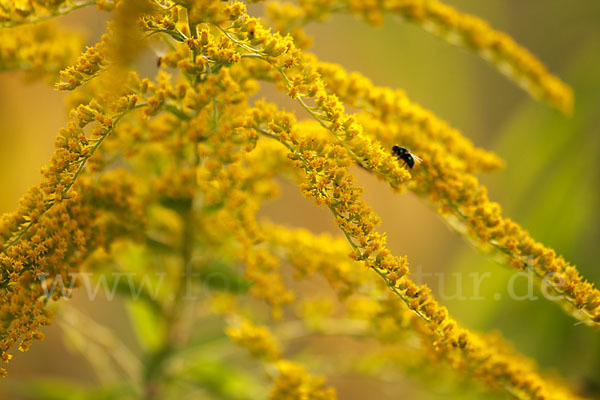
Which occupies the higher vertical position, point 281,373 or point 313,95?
point 313,95

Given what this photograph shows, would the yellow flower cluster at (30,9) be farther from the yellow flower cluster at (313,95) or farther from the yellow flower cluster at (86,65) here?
the yellow flower cluster at (313,95)

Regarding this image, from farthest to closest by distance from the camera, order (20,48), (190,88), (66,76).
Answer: (20,48)
(190,88)
(66,76)

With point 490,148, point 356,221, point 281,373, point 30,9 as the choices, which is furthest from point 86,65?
point 490,148

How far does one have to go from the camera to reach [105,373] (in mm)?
1368

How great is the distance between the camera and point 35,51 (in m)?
1.02

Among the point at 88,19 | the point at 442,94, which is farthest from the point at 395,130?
the point at 442,94

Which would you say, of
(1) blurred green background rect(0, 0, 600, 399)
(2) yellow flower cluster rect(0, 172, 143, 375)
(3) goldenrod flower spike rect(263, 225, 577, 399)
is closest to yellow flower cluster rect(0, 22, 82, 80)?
(1) blurred green background rect(0, 0, 600, 399)

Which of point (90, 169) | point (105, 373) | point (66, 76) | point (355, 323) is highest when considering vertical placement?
point (66, 76)

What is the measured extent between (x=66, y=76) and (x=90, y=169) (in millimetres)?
181

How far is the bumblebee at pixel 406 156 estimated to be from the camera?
930 mm

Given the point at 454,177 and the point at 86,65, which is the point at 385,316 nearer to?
the point at 454,177

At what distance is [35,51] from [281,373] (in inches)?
28.3

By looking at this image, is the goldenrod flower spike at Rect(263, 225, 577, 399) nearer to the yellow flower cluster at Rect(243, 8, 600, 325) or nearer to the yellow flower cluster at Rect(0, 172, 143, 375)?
the yellow flower cluster at Rect(243, 8, 600, 325)

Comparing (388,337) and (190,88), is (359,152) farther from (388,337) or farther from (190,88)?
(388,337)
